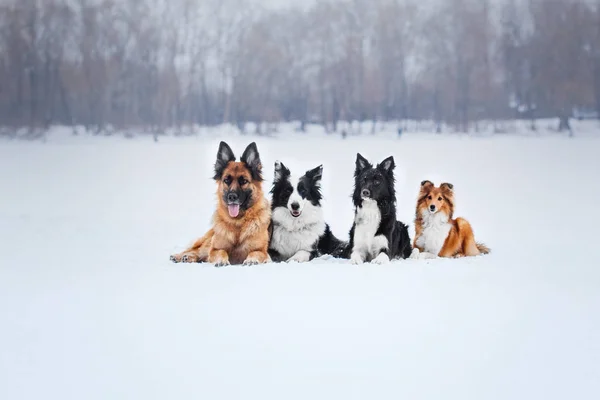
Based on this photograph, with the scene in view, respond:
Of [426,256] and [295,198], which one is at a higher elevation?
[295,198]

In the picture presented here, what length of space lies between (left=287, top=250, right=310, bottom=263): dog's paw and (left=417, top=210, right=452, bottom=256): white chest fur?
0.94 m

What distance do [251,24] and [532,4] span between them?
16.6ft

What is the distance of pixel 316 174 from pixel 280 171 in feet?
0.87

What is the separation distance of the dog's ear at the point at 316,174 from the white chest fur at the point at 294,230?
0.20 metres

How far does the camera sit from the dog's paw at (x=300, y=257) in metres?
5.00

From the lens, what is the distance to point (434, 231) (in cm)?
524

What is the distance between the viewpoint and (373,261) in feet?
16.1

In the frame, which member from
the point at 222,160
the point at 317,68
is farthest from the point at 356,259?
the point at 317,68

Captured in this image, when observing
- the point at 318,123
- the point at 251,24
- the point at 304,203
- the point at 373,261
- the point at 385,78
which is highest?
the point at 251,24

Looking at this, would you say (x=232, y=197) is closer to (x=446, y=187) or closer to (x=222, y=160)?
(x=222, y=160)

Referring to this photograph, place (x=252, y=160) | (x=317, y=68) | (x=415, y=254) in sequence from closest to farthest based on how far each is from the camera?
(x=252, y=160)
(x=415, y=254)
(x=317, y=68)

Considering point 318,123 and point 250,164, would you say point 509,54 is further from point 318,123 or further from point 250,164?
point 250,164

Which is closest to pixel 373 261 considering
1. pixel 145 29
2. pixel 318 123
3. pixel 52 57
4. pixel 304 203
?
pixel 304 203

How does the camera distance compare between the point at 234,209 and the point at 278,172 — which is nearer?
the point at 234,209
